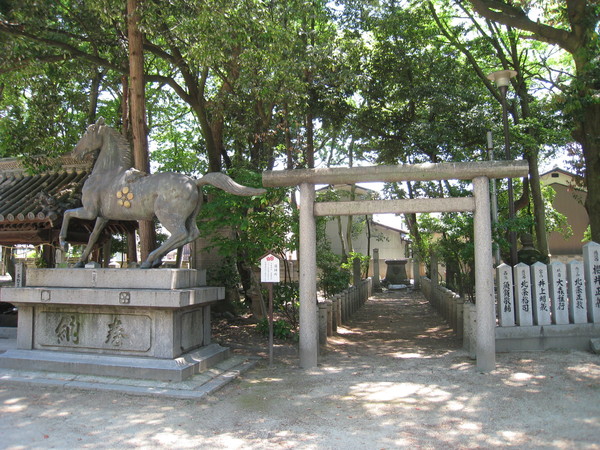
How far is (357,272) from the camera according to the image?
70.5 feet

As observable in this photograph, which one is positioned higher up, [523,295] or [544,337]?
[523,295]

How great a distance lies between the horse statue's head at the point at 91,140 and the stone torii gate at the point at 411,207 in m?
2.96

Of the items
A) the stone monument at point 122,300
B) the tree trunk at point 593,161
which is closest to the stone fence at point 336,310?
the stone monument at point 122,300

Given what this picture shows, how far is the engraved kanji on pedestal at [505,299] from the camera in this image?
8.95 m

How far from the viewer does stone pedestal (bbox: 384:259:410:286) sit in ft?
96.0

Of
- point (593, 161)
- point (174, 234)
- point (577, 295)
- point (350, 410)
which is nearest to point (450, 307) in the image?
point (577, 295)

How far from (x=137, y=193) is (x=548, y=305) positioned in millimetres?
7903

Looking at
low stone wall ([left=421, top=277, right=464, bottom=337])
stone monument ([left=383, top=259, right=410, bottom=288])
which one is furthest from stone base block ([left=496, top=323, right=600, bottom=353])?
stone monument ([left=383, top=259, right=410, bottom=288])

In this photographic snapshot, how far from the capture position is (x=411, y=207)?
8.01 metres

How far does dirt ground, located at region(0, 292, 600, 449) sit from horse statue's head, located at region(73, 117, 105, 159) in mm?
3897

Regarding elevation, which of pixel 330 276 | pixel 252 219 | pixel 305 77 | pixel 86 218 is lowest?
pixel 330 276

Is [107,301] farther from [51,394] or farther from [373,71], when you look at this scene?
[373,71]

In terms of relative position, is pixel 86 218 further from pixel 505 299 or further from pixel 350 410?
pixel 505 299

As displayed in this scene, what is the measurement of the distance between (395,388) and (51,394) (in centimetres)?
491
